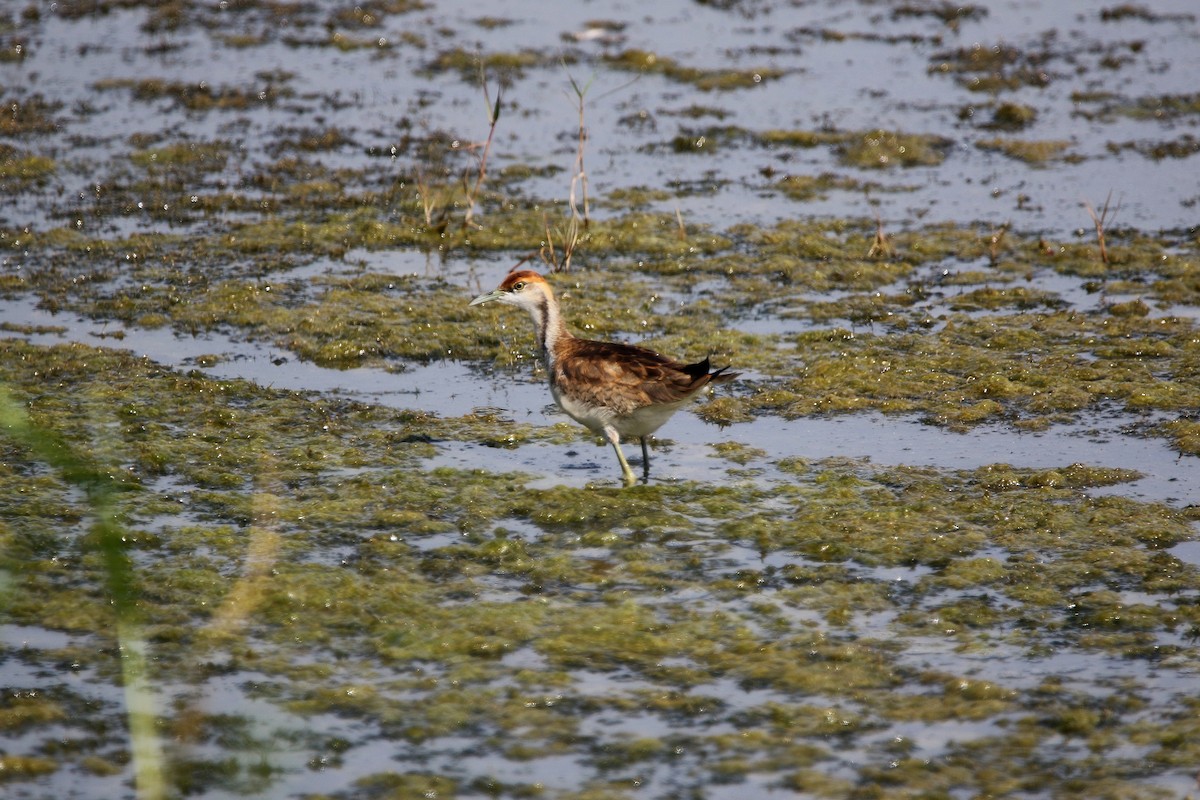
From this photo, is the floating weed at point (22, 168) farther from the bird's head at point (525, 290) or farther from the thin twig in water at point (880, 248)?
the thin twig in water at point (880, 248)

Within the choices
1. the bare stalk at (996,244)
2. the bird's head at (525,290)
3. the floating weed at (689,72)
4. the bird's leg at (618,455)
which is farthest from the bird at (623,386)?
the floating weed at (689,72)

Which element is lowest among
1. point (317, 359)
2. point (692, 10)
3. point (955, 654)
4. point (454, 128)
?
point (955, 654)

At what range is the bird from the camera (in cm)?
830

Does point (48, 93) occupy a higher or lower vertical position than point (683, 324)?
higher

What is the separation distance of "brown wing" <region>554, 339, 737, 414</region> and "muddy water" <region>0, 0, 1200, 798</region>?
577mm

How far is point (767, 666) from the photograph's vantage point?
20.7 feet

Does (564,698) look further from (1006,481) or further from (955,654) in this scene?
(1006,481)

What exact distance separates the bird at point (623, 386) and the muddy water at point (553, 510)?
0.38 m

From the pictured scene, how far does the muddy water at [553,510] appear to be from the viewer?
223 inches

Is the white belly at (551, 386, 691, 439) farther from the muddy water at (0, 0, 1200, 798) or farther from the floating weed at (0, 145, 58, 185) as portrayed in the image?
the floating weed at (0, 145, 58, 185)

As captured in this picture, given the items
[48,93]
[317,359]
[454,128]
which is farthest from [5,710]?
[48,93]

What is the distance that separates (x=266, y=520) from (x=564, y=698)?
2589 mm

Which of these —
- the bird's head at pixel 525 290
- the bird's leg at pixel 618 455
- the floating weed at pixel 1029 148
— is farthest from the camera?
the floating weed at pixel 1029 148

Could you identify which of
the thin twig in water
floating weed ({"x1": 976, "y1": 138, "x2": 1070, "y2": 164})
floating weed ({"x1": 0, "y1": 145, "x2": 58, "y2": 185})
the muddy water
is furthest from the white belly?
floating weed ({"x1": 976, "y1": 138, "x2": 1070, "y2": 164})
